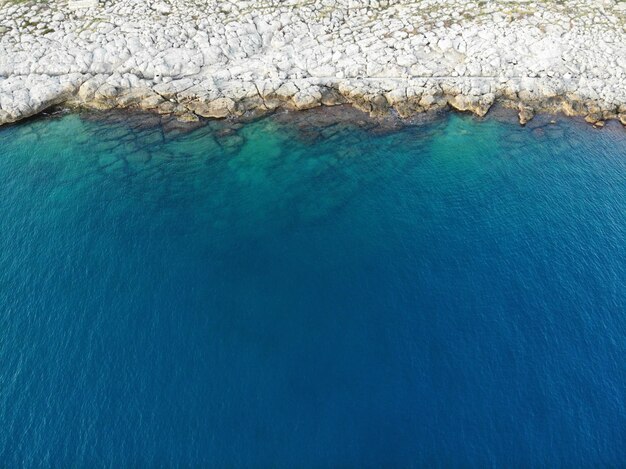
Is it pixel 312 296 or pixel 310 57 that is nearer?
pixel 312 296

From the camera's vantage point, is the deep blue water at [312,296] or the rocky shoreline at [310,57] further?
the rocky shoreline at [310,57]

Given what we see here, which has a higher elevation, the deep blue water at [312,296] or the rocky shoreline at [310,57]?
the rocky shoreline at [310,57]

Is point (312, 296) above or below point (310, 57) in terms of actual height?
below

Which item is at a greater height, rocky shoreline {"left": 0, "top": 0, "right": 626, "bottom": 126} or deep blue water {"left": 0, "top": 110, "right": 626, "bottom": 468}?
rocky shoreline {"left": 0, "top": 0, "right": 626, "bottom": 126}

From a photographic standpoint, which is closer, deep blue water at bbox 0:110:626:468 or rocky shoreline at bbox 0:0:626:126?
deep blue water at bbox 0:110:626:468
